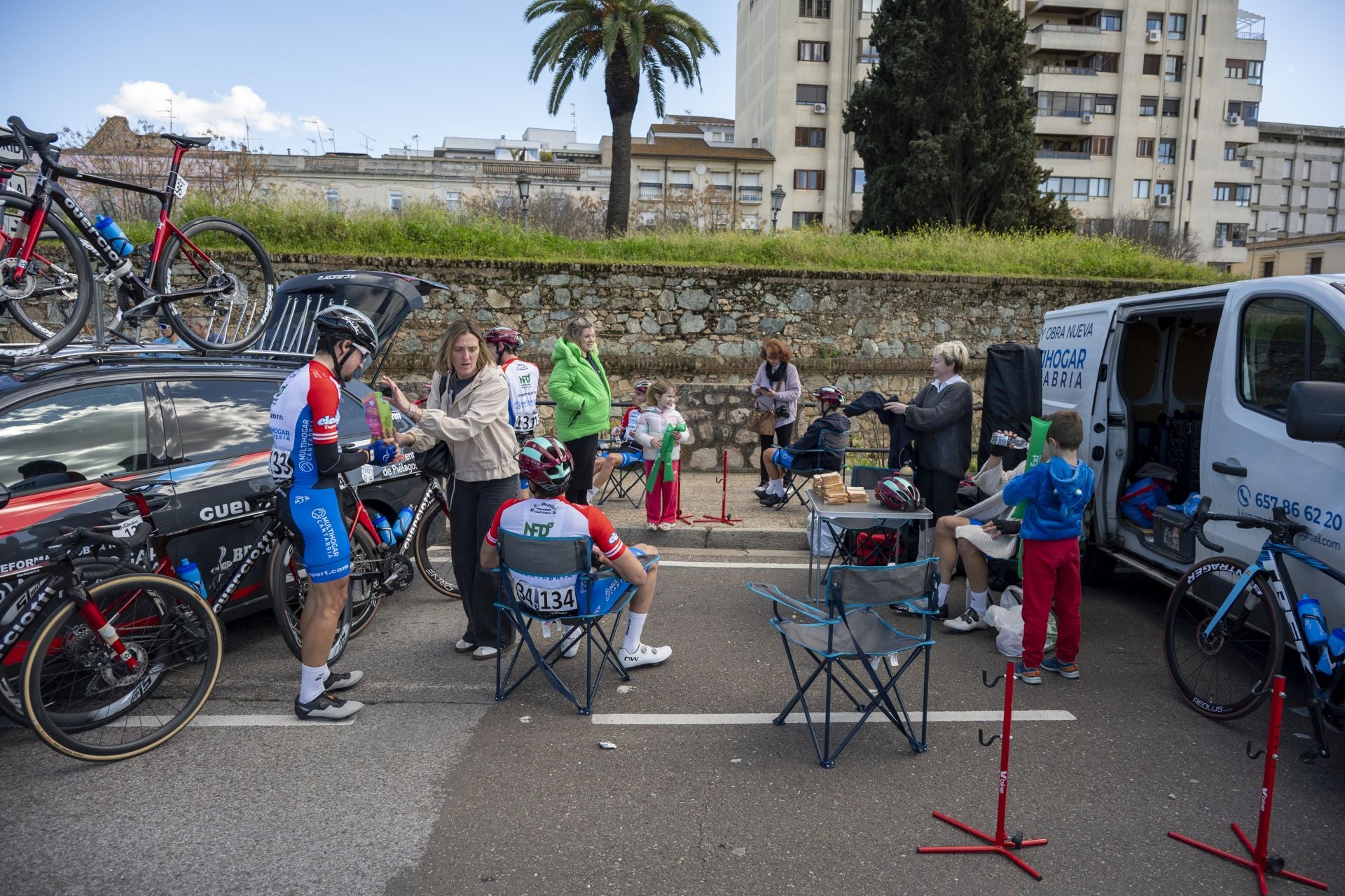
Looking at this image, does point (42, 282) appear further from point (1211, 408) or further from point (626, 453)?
point (1211, 408)

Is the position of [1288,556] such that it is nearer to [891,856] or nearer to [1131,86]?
[891,856]

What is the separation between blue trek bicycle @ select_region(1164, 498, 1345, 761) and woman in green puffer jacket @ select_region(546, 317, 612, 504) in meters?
4.63

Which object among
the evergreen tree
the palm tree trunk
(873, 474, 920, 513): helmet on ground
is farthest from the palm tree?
(873, 474, 920, 513): helmet on ground

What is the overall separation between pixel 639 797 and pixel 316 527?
210 centimetres

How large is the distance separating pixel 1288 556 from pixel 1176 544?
131 cm

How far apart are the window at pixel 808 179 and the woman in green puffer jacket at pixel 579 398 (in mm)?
50455

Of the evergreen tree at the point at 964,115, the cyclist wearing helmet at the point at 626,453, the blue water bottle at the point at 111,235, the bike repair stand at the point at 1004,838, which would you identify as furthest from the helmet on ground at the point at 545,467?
the evergreen tree at the point at 964,115

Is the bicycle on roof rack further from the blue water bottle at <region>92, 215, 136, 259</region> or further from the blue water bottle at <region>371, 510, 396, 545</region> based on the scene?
the blue water bottle at <region>371, 510, 396, 545</region>

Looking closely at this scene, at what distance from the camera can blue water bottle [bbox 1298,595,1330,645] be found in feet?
13.2

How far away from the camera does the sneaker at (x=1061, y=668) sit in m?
5.15

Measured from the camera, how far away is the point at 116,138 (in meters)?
24.7

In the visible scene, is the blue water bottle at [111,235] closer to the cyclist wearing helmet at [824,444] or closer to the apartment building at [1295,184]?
the cyclist wearing helmet at [824,444]

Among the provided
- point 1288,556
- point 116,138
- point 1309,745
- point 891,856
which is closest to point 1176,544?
point 1288,556

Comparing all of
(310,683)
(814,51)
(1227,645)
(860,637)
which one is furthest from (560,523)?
(814,51)
